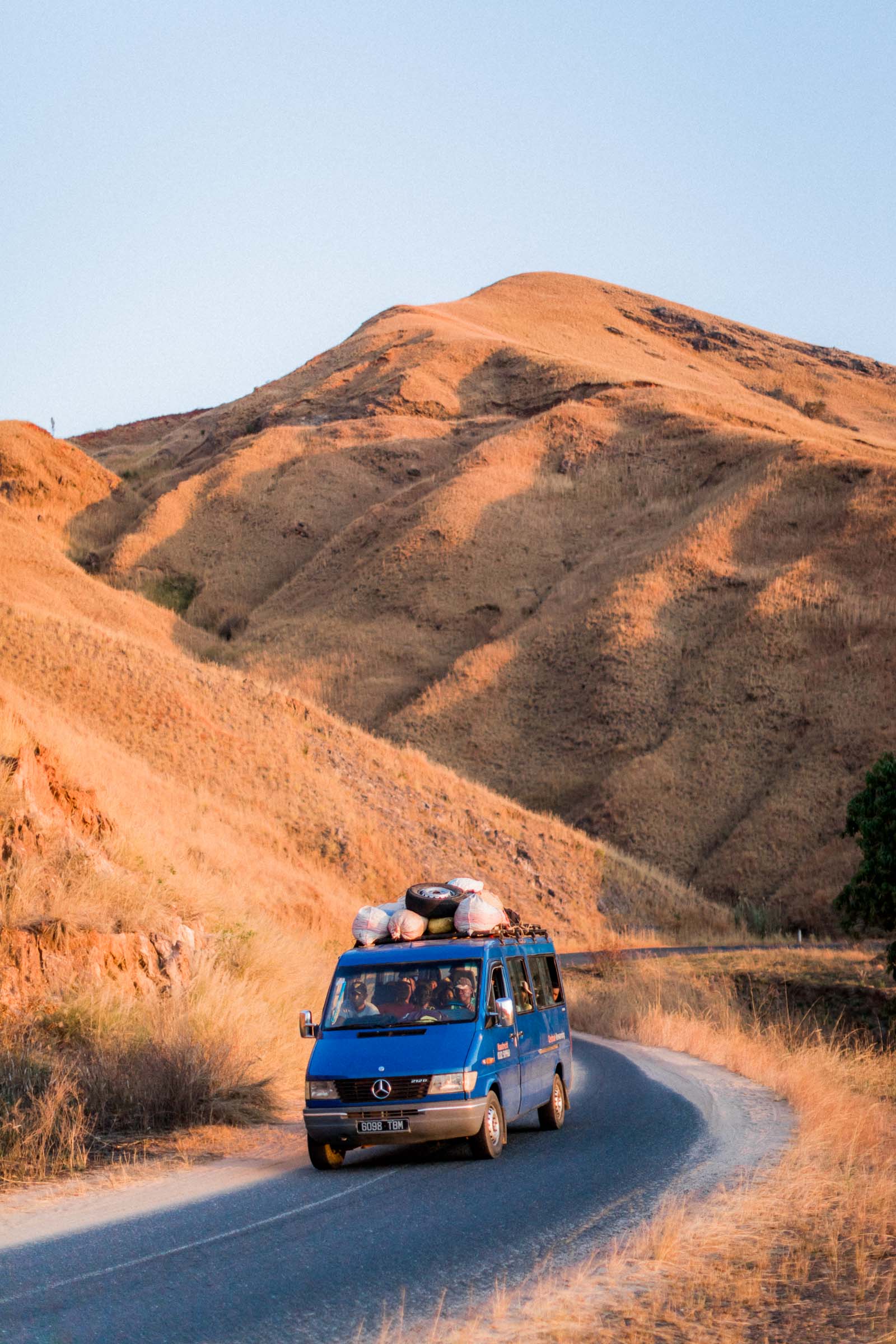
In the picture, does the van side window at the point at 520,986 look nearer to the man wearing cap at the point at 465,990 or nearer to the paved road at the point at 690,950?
the man wearing cap at the point at 465,990

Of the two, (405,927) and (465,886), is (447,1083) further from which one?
(465,886)

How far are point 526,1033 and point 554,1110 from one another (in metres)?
1.37

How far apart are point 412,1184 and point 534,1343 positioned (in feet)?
14.1

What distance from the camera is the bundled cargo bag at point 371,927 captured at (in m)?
12.2

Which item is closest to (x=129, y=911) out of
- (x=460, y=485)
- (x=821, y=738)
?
(x=821, y=738)

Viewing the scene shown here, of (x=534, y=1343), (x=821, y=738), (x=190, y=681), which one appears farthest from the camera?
(x=821, y=738)

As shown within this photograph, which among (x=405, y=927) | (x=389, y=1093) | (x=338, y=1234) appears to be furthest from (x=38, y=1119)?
(x=338, y=1234)

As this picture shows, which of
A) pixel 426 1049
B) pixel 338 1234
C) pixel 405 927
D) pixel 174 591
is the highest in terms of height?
pixel 174 591

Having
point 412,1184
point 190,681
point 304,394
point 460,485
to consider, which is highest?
point 304,394

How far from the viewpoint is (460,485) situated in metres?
84.2

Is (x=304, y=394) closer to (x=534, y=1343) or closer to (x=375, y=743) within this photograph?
(x=375, y=743)

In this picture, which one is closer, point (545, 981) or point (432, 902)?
point (432, 902)

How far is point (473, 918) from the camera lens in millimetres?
12094

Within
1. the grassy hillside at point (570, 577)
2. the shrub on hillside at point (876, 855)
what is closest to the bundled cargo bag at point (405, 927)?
the shrub on hillside at point (876, 855)
